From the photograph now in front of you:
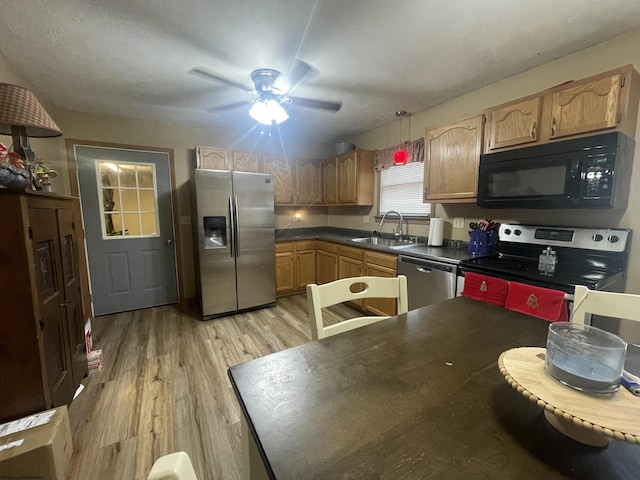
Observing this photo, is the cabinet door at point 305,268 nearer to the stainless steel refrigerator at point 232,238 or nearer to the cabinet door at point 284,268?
the cabinet door at point 284,268

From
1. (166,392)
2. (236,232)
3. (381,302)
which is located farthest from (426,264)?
(166,392)

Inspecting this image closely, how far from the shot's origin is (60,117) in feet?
9.99

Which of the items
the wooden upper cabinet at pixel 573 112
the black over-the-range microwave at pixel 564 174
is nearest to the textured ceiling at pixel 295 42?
the wooden upper cabinet at pixel 573 112

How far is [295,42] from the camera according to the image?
1865mm

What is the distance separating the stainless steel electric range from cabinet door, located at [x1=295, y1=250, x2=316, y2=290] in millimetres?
2250

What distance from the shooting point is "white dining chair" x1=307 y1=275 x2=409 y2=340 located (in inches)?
44.7

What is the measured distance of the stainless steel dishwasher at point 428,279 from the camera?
2.28 m

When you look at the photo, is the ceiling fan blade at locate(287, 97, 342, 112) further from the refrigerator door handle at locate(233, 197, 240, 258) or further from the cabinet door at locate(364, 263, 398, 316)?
the cabinet door at locate(364, 263, 398, 316)

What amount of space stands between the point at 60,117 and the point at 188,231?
1.78 metres

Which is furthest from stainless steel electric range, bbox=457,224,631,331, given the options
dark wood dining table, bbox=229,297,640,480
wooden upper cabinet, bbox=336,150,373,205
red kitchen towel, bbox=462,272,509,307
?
wooden upper cabinet, bbox=336,150,373,205

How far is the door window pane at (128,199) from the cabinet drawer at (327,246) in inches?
84.9

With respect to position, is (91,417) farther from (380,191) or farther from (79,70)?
(380,191)

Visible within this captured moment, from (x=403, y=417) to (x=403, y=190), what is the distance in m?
3.21

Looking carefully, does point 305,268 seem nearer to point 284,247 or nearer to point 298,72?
point 284,247
